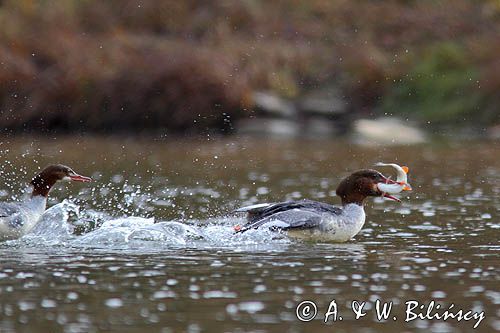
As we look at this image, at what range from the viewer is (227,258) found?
1105cm

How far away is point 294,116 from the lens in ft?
101

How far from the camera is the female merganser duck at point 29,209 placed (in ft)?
40.6

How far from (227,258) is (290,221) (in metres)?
1.40

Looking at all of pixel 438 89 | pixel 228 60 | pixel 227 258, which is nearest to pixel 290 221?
pixel 227 258

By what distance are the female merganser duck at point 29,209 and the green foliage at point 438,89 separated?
60.6 ft

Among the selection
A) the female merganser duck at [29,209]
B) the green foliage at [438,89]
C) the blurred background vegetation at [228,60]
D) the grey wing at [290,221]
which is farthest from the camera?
the blurred background vegetation at [228,60]

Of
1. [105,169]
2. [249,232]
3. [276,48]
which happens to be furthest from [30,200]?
[276,48]

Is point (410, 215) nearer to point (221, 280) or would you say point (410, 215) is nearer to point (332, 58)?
point (221, 280)

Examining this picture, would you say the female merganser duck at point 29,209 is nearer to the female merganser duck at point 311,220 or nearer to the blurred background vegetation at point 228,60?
the female merganser duck at point 311,220

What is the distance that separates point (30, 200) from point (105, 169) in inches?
312

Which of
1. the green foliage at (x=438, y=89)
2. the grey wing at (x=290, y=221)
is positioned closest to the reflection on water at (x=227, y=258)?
the grey wing at (x=290, y=221)

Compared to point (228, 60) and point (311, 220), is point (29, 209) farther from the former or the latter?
point (228, 60)

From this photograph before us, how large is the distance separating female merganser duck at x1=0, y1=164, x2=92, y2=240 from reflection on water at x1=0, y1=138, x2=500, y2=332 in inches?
6.3

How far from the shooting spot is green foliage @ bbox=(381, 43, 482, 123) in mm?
30531
